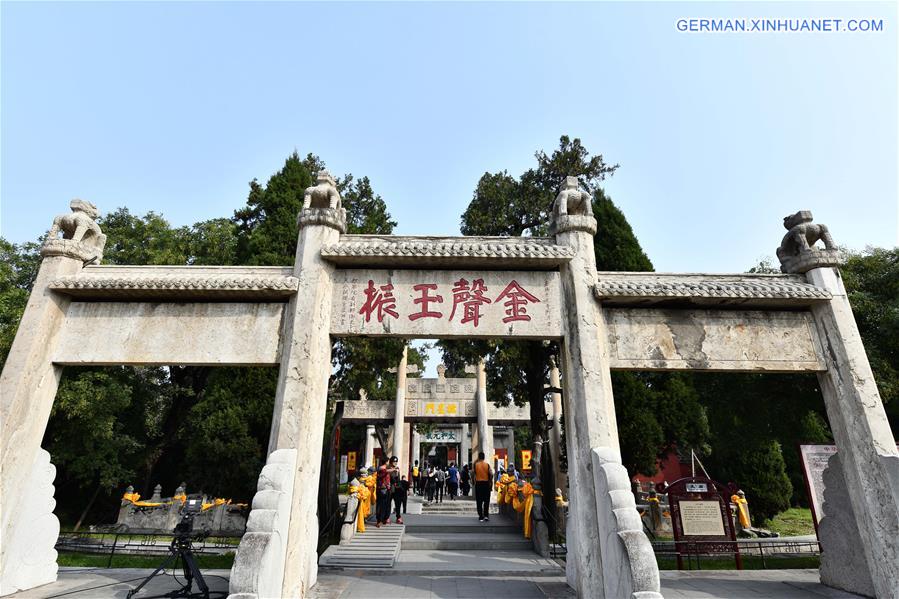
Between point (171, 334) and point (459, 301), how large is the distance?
11.8 ft

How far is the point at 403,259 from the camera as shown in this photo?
20.4 feet

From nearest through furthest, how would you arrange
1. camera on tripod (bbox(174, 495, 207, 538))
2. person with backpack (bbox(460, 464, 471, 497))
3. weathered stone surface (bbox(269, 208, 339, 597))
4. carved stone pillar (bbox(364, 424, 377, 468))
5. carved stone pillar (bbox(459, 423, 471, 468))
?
1. weathered stone surface (bbox(269, 208, 339, 597))
2. camera on tripod (bbox(174, 495, 207, 538))
3. person with backpack (bbox(460, 464, 471, 497))
4. carved stone pillar (bbox(459, 423, 471, 468))
5. carved stone pillar (bbox(364, 424, 377, 468))

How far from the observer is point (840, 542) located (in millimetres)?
6086

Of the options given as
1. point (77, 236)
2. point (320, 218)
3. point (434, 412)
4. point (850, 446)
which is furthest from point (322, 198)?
point (434, 412)

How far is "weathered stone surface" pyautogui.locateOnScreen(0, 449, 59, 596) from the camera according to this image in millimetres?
5559

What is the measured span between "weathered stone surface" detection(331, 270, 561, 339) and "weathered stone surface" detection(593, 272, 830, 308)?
726 mm

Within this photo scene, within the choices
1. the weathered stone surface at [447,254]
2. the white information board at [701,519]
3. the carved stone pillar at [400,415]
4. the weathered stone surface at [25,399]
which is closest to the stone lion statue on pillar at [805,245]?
the weathered stone surface at [447,254]

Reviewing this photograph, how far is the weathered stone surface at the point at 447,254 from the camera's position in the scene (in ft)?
20.3

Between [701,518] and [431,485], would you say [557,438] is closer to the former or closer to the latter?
[701,518]

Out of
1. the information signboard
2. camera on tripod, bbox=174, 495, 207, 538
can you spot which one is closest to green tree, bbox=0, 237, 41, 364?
camera on tripod, bbox=174, 495, 207, 538

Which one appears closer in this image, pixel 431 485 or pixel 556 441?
pixel 556 441

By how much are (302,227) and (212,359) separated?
203cm

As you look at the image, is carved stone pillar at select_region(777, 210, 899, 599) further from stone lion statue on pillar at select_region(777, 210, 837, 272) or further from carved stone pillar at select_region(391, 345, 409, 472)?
carved stone pillar at select_region(391, 345, 409, 472)

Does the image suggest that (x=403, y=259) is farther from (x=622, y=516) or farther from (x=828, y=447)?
(x=828, y=447)
